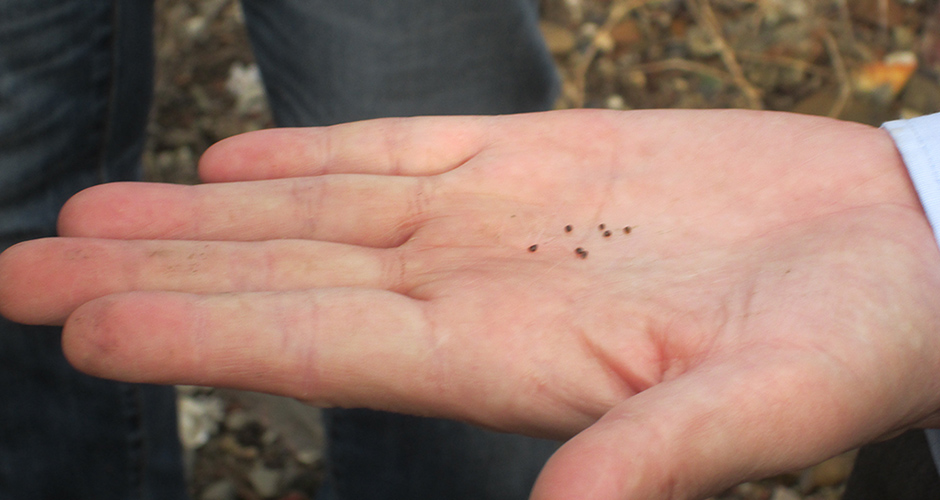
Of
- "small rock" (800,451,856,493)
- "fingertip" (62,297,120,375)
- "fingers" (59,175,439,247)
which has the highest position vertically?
"fingers" (59,175,439,247)

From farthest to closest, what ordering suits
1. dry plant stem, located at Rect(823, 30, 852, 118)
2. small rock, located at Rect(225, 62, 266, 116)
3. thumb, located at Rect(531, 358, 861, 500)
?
small rock, located at Rect(225, 62, 266, 116), dry plant stem, located at Rect(823, 30, 852, 118), thumb, located at Rect(531, 358, 861, 500)

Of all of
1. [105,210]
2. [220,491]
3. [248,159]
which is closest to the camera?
[105,210]

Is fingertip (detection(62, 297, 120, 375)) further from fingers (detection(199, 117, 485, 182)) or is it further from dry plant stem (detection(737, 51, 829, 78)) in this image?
dry plant stem (detection(737, 51, 829, 78))

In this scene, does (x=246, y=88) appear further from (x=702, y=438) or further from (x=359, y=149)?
(x=702, y=438)

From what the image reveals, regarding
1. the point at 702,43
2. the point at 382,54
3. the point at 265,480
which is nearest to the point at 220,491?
the point at 265,480

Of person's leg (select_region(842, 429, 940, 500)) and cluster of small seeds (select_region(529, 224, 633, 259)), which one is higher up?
cluster of small seeds (select_region(529, 224, 633, 259))

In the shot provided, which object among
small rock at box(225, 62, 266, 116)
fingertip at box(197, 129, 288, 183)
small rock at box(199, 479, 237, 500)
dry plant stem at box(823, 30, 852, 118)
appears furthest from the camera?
small rock at box(225, 62, 266, 116)

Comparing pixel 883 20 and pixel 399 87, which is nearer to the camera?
pixel 399 87

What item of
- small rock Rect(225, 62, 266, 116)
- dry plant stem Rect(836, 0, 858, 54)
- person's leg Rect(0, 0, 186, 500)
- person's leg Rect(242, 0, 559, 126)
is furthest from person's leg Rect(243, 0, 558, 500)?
dry plant stem Rect(836, 0, 858, 54)

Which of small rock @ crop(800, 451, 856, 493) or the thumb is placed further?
small rock @ crop(800, 451, 856, 493)
